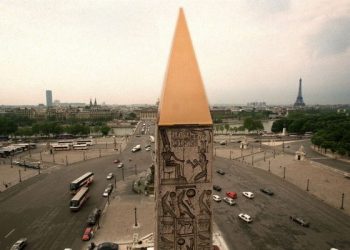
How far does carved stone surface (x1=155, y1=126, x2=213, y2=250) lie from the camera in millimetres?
8992

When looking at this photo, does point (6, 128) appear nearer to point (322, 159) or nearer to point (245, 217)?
point (245, 217)

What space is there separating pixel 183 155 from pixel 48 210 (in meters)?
22.5

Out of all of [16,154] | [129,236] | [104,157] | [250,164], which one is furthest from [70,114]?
[129,236]

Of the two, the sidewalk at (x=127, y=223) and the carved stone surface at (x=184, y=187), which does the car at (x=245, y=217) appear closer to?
the sidewalk at (x=127, y=223)

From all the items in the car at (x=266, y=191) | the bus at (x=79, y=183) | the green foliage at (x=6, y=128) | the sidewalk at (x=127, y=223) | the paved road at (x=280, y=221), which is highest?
the green foliage at (x=6, y=128)

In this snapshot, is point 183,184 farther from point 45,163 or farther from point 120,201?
point 45,163

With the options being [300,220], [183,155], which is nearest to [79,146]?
[300,220]

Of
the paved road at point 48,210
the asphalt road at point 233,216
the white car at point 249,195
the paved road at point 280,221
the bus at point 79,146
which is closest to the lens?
the paved road at point 280,221

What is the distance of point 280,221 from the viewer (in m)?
22.2

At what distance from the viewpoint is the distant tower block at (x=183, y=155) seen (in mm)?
8891

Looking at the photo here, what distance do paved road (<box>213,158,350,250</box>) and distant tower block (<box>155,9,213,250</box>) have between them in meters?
11.1

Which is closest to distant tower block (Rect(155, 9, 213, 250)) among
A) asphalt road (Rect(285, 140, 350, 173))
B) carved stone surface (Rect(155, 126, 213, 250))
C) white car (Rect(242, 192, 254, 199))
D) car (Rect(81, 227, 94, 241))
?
carved stone surface (Rect(155, 126, 213, 250))

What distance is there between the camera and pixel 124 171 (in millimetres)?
38656

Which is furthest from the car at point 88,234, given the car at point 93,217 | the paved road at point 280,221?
the paved road at point 280,221
